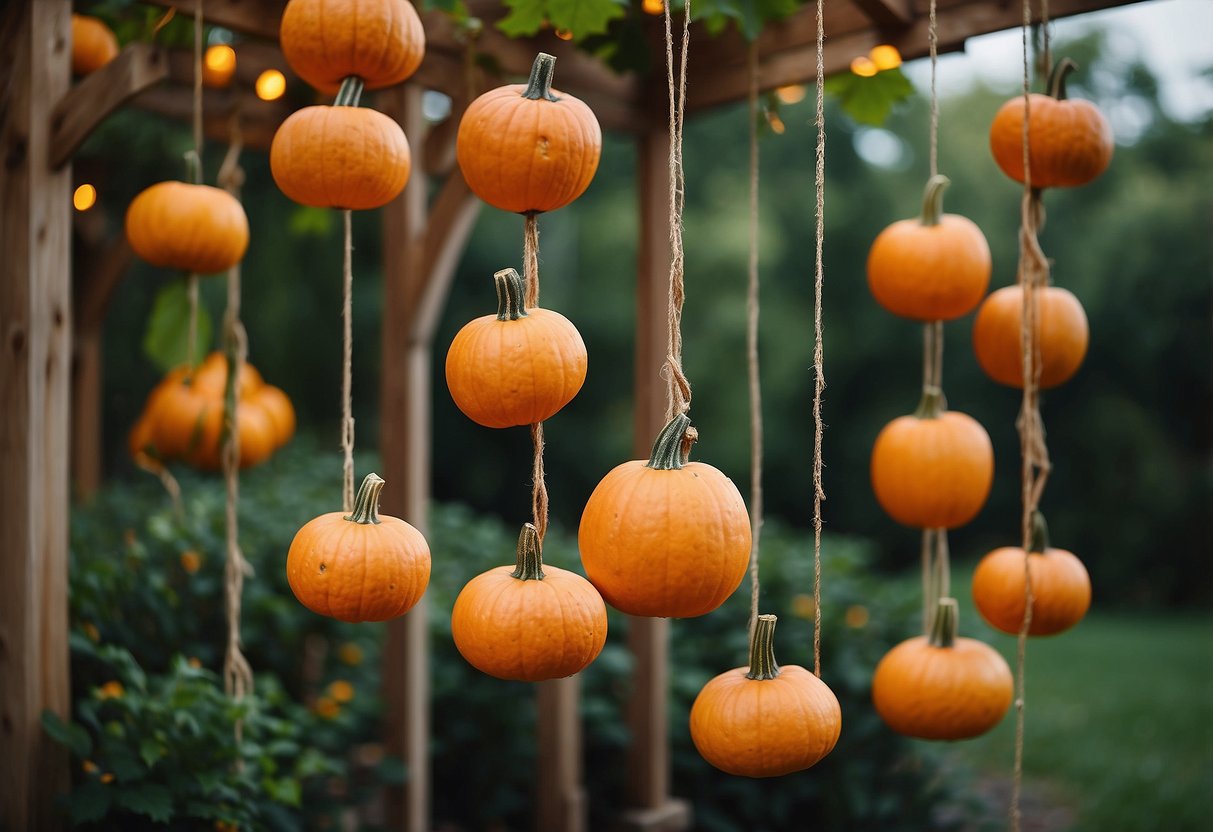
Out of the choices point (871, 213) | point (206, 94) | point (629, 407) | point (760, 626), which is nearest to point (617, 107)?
point (206, 94)

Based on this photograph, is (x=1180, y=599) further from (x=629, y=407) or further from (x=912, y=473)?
(x=912, y=473)

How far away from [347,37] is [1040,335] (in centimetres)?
128

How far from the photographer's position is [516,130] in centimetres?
139

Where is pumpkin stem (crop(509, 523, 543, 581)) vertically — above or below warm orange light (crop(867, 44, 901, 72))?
below

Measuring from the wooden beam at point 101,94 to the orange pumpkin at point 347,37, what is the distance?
508mm

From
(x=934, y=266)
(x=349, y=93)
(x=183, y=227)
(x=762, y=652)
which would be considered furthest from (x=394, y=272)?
(x=762, y=652)

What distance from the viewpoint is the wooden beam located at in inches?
75.1

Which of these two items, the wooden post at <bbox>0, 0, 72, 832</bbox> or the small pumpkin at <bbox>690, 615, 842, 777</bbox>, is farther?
the wooden post at <bbox>0, 0, 72, 832</bbox>

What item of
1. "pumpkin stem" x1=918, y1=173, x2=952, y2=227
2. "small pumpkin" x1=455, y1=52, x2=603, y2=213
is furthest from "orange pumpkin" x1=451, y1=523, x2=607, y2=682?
"pumpkin stem" x1=918, y1=173, x2=952, y2=227

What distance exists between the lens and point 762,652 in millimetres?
1365

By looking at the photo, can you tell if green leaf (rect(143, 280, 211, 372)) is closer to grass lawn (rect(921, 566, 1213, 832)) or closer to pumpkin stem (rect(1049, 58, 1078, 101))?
pumpkin stem (rect(1049, 58, 1078, 101))

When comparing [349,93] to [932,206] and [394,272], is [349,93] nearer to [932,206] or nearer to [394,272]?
[932,206]

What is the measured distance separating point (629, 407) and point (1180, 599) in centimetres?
543

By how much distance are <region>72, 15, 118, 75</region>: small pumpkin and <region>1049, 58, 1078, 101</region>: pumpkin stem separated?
2098 mm
